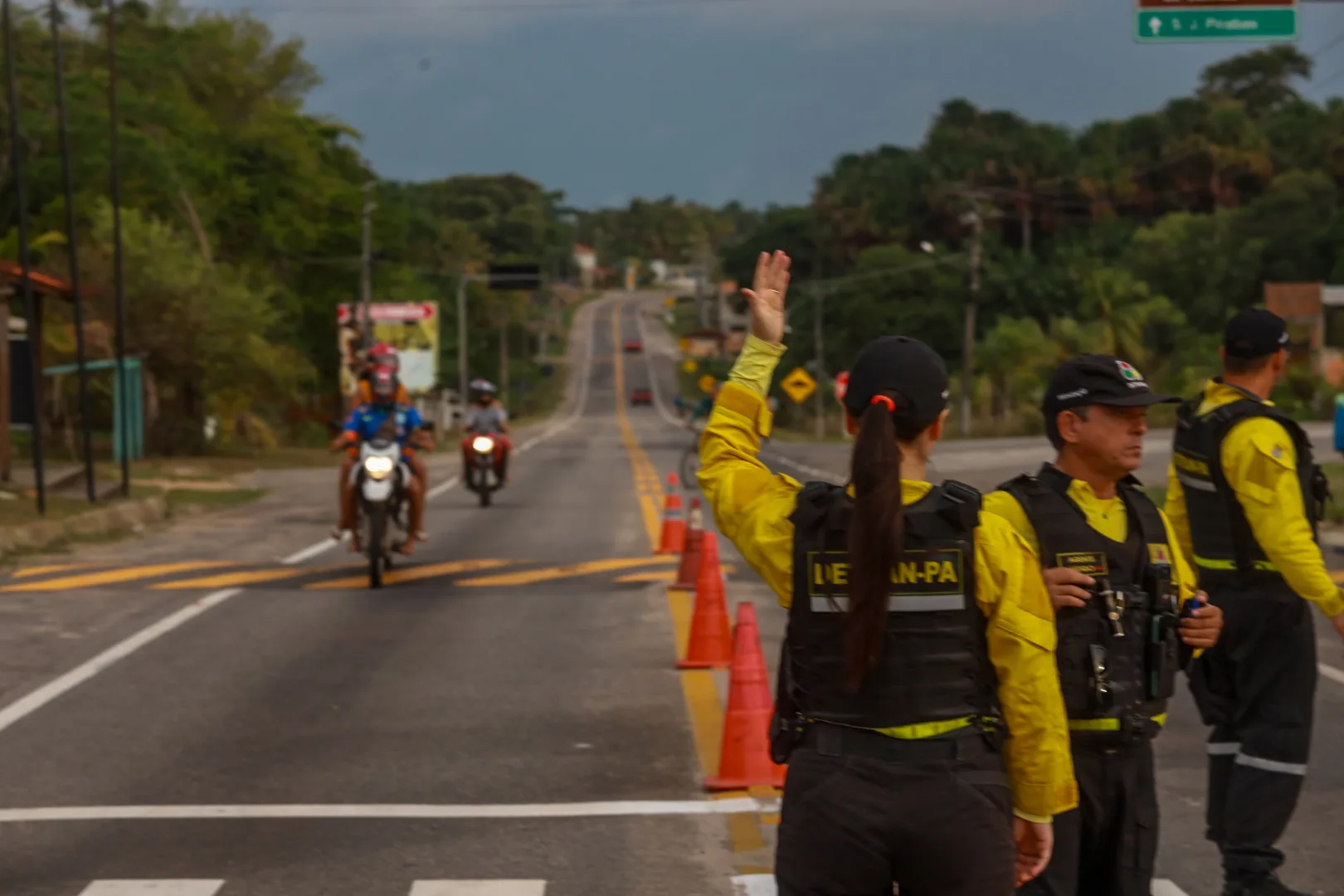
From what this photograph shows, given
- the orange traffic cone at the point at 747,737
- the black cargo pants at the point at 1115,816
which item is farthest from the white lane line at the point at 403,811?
the black cargo pants at the point at 1115,816

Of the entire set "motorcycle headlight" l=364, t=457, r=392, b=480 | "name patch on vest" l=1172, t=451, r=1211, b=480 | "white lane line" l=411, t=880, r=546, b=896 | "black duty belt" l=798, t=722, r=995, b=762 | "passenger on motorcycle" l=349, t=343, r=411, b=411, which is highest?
"passenger on motorcycle" l=349, t=343, r=411, b=411

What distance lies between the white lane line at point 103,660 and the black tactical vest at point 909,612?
6940mm

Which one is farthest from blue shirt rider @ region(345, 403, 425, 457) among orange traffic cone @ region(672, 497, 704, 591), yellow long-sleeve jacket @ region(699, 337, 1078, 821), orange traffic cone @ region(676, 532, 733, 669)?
yellow long-sleeve jacket @ region(699, 337, 1078, 821)

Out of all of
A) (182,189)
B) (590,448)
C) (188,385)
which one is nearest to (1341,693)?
(188,385)

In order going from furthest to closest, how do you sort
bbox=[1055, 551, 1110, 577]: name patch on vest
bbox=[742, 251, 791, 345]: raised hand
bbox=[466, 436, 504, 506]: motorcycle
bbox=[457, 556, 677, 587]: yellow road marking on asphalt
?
bbox=[466, 436, 504, 506]: motorcycle, bbox=[457, 556, 677, 587]: yellow road marking on asphalt, bbox=[1055, 551, 1110, 577]: name patch on vest, bbox=[742, 251, 791, 345]: raised hand

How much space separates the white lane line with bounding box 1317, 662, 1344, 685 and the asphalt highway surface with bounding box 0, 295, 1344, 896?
0.21 feet

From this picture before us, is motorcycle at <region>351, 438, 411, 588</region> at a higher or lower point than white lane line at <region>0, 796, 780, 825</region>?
higher

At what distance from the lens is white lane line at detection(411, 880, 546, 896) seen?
6.71m

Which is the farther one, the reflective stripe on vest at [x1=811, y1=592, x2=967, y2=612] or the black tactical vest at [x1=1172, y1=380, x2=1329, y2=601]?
the black tactical vest at [x1=1172, y1=380, x2=1329, y2=601]

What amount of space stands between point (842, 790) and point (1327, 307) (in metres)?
76.0

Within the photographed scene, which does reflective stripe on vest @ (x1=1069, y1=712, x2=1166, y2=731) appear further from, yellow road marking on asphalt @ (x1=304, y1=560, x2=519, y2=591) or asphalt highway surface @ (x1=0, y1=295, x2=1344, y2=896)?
yellow road marking on asphalt @ (x1=304, y1=560, x2=519, y2=591)

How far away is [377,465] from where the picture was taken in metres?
15.7

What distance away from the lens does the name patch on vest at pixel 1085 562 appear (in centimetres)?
468

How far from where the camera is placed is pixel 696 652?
39.0ft
